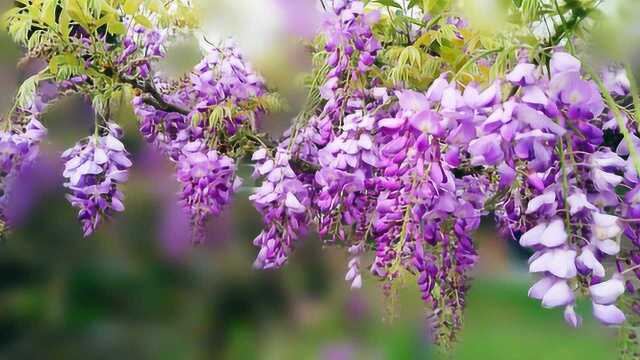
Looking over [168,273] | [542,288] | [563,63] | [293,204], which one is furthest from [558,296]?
[168,273]

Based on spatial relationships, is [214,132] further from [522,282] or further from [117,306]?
[522,282]

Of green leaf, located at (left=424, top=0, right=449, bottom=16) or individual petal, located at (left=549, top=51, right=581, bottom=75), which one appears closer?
individual petal, located at (left=549, top=51, right=581, bottom=75)

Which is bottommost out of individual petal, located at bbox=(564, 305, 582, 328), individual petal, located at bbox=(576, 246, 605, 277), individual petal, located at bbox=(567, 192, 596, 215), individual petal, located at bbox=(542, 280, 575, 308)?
individual petal, located at bbox=(564, 305, 582, 328)

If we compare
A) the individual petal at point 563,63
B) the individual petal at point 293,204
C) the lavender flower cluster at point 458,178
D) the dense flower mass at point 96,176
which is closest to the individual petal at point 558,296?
the lavender flower cluster at point 458,178

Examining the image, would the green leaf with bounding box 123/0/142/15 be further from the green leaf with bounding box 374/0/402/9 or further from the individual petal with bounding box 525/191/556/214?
Result: the individual petal with bounding box 525/191/556/214

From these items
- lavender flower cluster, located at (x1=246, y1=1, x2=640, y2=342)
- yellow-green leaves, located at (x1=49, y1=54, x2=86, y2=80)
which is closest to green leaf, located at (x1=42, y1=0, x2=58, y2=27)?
yellow-green leaves, located at (x1=49, y1=54, x2=86, y2=80)

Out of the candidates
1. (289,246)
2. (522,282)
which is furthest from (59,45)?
(522,282)

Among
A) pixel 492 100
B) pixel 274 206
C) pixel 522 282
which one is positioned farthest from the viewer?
pixel 522 282

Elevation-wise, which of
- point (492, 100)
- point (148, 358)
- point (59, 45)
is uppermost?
Answer: point (59, 45)

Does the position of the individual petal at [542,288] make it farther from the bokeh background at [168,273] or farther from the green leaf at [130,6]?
the green leaf at [130,6]
